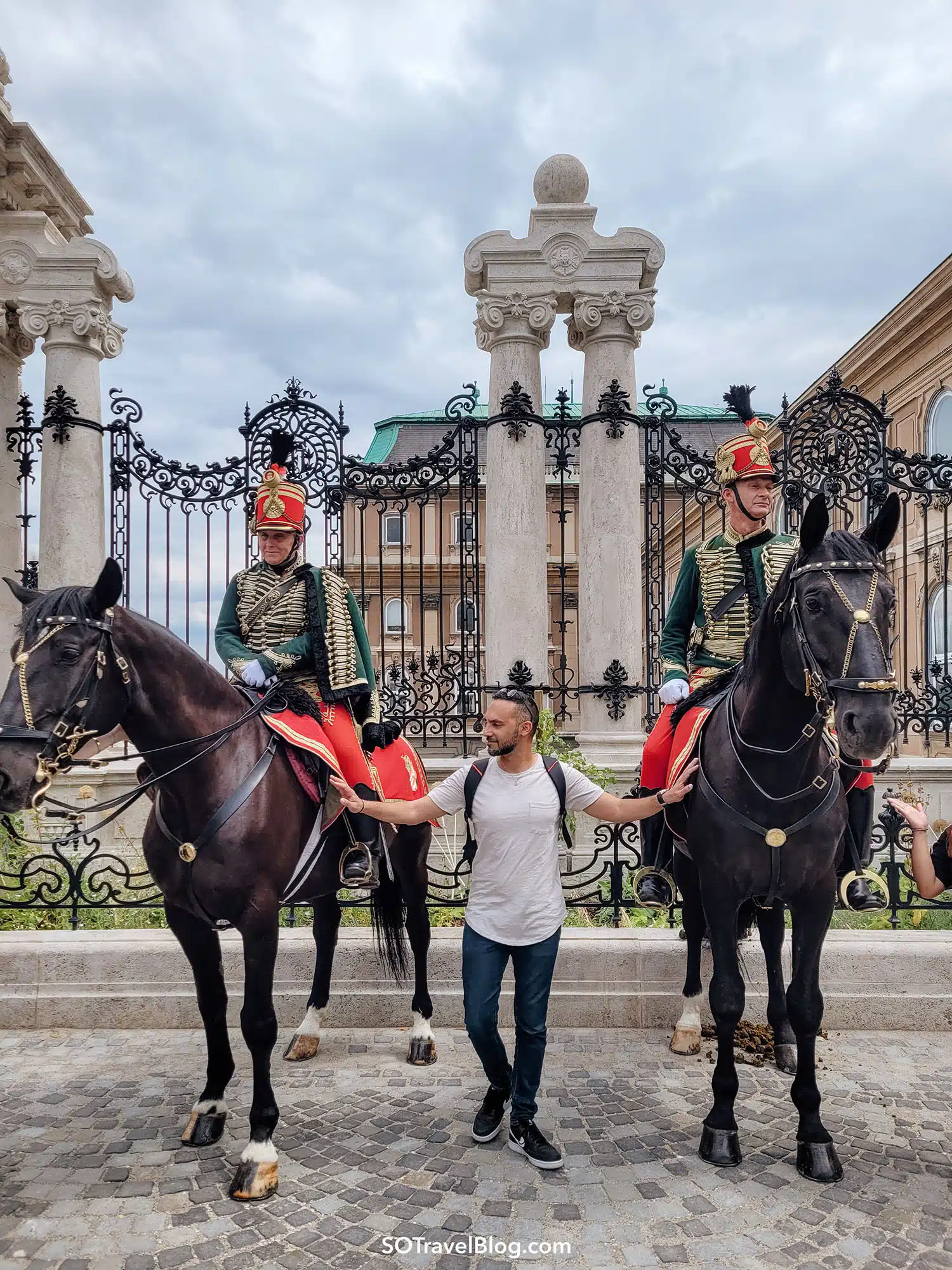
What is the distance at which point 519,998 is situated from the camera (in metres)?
3.54

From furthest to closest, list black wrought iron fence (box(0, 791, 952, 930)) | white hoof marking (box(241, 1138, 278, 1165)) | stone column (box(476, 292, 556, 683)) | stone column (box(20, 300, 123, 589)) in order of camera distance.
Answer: stone column (box(20, 300, 123, 589)) < stone column (box(476, 292, 556, 683)) < black wrought iron fence (box(0, 791, 952, 930)) < white hoof marking (box(241, 1138, 278, 1165))

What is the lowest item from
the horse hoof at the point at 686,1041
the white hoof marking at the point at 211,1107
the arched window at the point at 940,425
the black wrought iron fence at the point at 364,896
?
the horse hoof at the point at 686,1041

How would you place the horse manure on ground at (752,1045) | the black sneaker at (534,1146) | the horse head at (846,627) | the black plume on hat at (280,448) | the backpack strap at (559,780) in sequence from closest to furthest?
the horse head at (846,627) → the black sneaker at (534,1146) → the backpack strap at (559,780) → the horse manure on ground at (752,1045) → the black plume on hat at (280,448)

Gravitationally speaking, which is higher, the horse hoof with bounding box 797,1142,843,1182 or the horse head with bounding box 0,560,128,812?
the horse head with bounding box 0,560,128,812

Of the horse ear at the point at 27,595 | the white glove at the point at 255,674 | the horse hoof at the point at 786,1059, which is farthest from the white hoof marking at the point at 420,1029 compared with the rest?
the horse ear at the point at 27,595

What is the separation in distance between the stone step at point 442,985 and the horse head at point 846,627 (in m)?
2.80

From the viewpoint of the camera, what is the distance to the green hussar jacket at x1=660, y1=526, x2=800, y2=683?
4.13 metres

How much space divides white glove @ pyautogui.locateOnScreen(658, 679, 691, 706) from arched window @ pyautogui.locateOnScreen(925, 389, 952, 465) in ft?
43.5

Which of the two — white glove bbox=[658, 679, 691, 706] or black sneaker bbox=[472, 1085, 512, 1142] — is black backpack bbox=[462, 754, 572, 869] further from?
black sneaker bbox=[472, 1085, 512, 1142]

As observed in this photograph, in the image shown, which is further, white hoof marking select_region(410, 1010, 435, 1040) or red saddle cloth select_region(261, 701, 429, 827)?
white hoof marking select_region(410, 1010, 435, 1040)

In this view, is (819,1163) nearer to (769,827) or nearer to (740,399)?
(769,827)

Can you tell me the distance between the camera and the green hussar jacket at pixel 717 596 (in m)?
4.13

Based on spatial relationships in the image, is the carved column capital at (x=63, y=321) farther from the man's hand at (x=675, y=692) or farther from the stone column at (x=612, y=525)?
the man's hand at (x=675, y=692)

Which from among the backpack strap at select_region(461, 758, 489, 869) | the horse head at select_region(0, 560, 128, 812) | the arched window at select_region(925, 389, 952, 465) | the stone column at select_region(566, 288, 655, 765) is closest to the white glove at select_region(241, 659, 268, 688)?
the horse head at select_region(0, 560, 128, 812)
